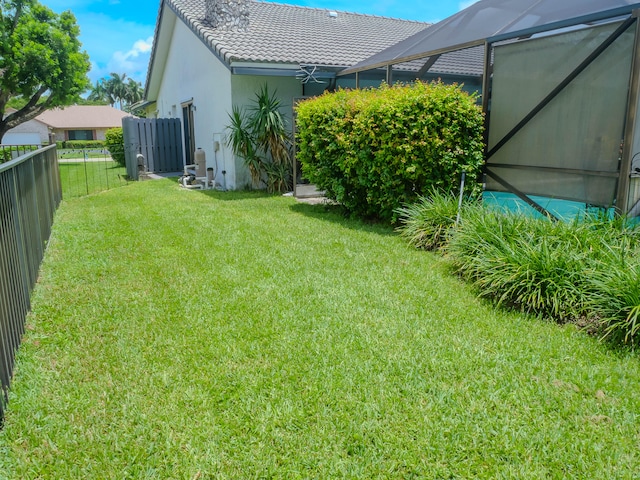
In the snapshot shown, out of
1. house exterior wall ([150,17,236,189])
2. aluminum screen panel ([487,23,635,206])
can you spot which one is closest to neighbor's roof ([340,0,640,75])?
aluminum screen panel ([487,23,635,206])

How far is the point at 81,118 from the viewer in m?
59.4

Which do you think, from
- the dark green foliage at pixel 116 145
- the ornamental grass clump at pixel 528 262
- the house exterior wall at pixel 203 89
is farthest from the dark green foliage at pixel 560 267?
the dark green foliage at pixel 116 145

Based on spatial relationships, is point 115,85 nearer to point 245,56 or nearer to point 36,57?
point 36,57

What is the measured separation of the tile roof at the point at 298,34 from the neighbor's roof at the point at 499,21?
3014 millimetres

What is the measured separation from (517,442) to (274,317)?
7.22ft

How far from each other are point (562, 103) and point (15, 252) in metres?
6.26

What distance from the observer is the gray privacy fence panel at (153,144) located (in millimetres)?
17203

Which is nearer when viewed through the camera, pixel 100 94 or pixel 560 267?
pixel 560 267

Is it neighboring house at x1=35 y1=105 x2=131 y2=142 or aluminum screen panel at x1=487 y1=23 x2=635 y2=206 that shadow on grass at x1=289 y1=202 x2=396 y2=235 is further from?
neighboring house at x1=35 y1=105 x2=131 y2=142

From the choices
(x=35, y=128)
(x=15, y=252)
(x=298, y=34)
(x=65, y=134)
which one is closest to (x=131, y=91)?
(x=65, y=134)

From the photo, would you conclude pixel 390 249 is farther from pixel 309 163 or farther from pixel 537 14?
pixel 537 14

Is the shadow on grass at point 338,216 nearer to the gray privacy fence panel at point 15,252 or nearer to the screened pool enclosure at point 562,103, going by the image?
the screened pool enclosure at point 562,103

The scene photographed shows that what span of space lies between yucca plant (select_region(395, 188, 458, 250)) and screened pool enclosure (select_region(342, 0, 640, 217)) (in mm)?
1150

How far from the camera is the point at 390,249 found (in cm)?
648
